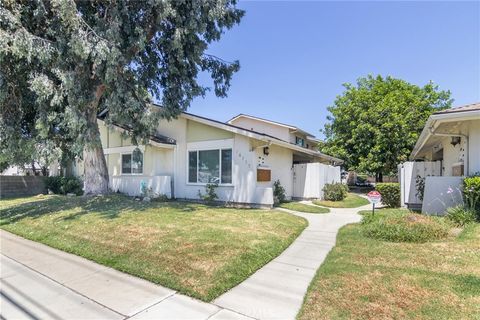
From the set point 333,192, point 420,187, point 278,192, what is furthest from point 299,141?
point 420,187

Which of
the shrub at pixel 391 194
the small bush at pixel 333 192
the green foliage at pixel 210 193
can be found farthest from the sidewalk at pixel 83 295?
the small bush at pixel 333 192

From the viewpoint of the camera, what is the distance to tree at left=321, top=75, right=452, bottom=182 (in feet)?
83.3

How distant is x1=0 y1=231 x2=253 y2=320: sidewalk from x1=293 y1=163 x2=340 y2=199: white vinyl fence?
1227cm

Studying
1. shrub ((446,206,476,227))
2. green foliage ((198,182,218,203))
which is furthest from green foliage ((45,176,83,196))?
shrub ((446,206,476,227))

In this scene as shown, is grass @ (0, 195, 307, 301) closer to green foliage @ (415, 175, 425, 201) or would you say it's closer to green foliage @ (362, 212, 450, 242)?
green foliage @ (362, 212, 450, 242)

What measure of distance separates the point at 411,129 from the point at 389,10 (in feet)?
61.0

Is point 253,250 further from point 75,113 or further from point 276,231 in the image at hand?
A: point 75,113

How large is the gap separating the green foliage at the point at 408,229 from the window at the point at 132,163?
12.1 m

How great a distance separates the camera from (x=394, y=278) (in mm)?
4469

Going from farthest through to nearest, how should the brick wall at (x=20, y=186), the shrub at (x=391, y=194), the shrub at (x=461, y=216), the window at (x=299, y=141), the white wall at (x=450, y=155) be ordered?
the window at (x=299, y=141)
the brick wall at (x=20, y=186)
the shrub at (x=391, y=194)
the white wall at (x=450, y=155)
the shrub at (x=461, y=216)

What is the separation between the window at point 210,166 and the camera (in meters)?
12.8

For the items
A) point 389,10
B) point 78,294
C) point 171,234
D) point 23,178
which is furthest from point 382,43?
point 23,178

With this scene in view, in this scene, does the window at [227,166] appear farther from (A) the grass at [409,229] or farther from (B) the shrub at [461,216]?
(B) the shrub at [461,216]

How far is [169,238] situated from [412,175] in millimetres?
10926
